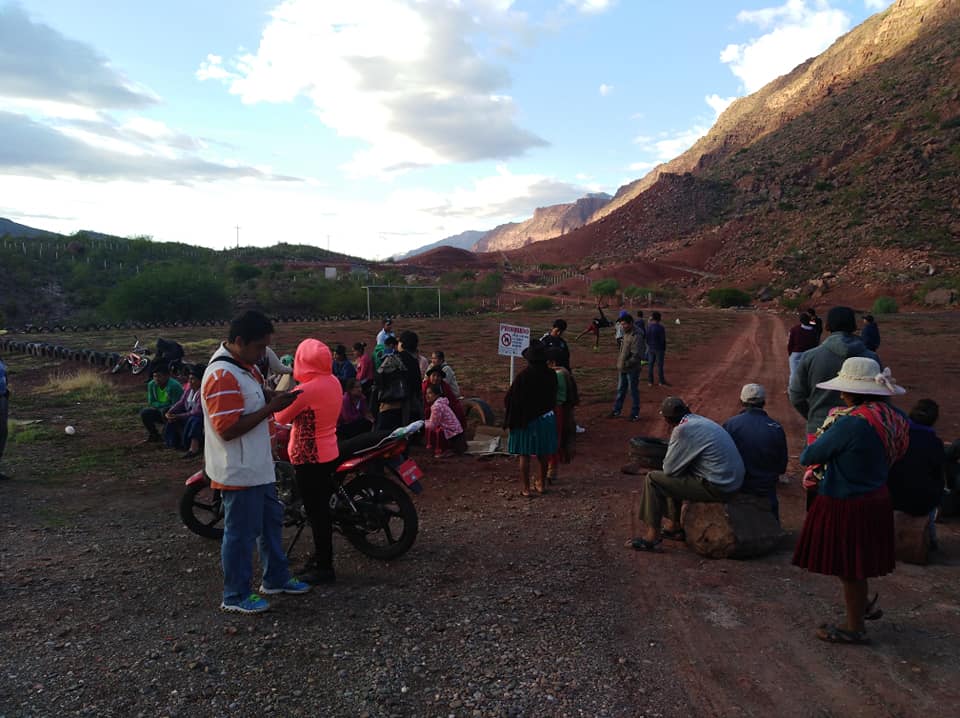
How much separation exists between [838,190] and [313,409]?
66.8 metres

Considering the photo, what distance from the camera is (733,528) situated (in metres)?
5.08

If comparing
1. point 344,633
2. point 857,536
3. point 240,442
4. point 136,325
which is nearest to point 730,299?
point 136,325

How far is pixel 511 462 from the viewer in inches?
333

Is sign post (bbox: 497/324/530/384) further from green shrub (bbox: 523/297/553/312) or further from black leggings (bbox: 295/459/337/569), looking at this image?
green shrub (bbox: 523/297/553/312)

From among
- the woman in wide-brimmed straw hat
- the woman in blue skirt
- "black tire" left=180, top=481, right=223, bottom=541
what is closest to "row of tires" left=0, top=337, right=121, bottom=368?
"black tire" left=180, top=481, right=223, bottom=541

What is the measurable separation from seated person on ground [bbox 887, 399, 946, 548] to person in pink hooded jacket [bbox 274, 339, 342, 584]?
13.4 ft

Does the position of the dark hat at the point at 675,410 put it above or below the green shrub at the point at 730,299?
below

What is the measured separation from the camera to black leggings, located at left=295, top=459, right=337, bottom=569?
4.57m

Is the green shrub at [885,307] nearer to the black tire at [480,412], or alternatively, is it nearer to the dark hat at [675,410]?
the black tire at [480,412]

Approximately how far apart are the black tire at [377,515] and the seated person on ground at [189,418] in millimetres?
4194

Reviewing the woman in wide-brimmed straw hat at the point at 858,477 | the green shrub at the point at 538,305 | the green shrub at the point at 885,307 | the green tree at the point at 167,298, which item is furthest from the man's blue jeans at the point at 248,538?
the green shrub at the point at 538,305

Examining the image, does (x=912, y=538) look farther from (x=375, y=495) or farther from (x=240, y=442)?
(x=240, y=442)

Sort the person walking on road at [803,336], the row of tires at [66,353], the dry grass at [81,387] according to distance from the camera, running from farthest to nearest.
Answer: the row of tires at [66,353], the dry grass at [81,387], the person walking on road at [803,336]

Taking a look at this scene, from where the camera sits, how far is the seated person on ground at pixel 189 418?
8.51m
